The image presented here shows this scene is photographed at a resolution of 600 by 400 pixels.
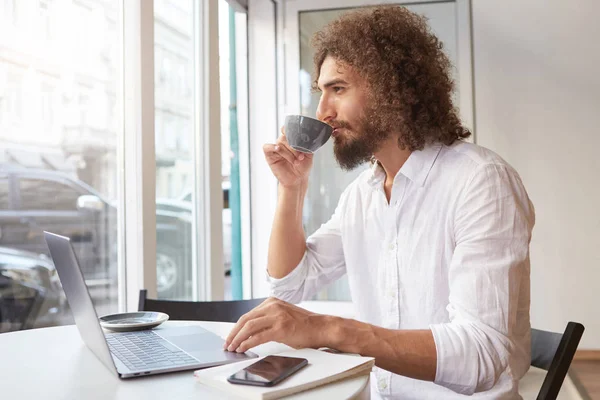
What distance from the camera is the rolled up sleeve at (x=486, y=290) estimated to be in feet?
3.50

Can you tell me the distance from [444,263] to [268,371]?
2.02 feet

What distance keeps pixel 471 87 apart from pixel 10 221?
257 centimetres

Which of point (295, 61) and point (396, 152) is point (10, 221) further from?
point (295, 61)

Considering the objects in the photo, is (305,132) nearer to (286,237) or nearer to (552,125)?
(286,237)

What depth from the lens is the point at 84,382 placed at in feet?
2.73

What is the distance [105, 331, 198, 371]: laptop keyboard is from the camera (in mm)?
881

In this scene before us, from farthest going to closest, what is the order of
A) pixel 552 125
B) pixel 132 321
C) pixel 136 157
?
pixel 552 125, pixel 136 157, pixel 132 321

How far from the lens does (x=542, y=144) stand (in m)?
3.48

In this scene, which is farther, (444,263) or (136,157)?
(136,157)

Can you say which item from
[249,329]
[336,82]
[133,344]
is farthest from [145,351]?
[336,82]

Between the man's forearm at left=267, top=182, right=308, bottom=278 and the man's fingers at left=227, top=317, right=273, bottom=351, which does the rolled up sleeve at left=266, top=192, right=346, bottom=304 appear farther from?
the man's fingers at left=227, top=317, right=273, bottom=351

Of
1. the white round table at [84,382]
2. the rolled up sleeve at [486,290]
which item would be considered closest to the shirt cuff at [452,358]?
the rolled up sleeve at [486,290]

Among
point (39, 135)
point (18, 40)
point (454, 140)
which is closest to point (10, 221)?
point (39, 135)

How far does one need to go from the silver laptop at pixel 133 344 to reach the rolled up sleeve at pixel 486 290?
1.24 ft
